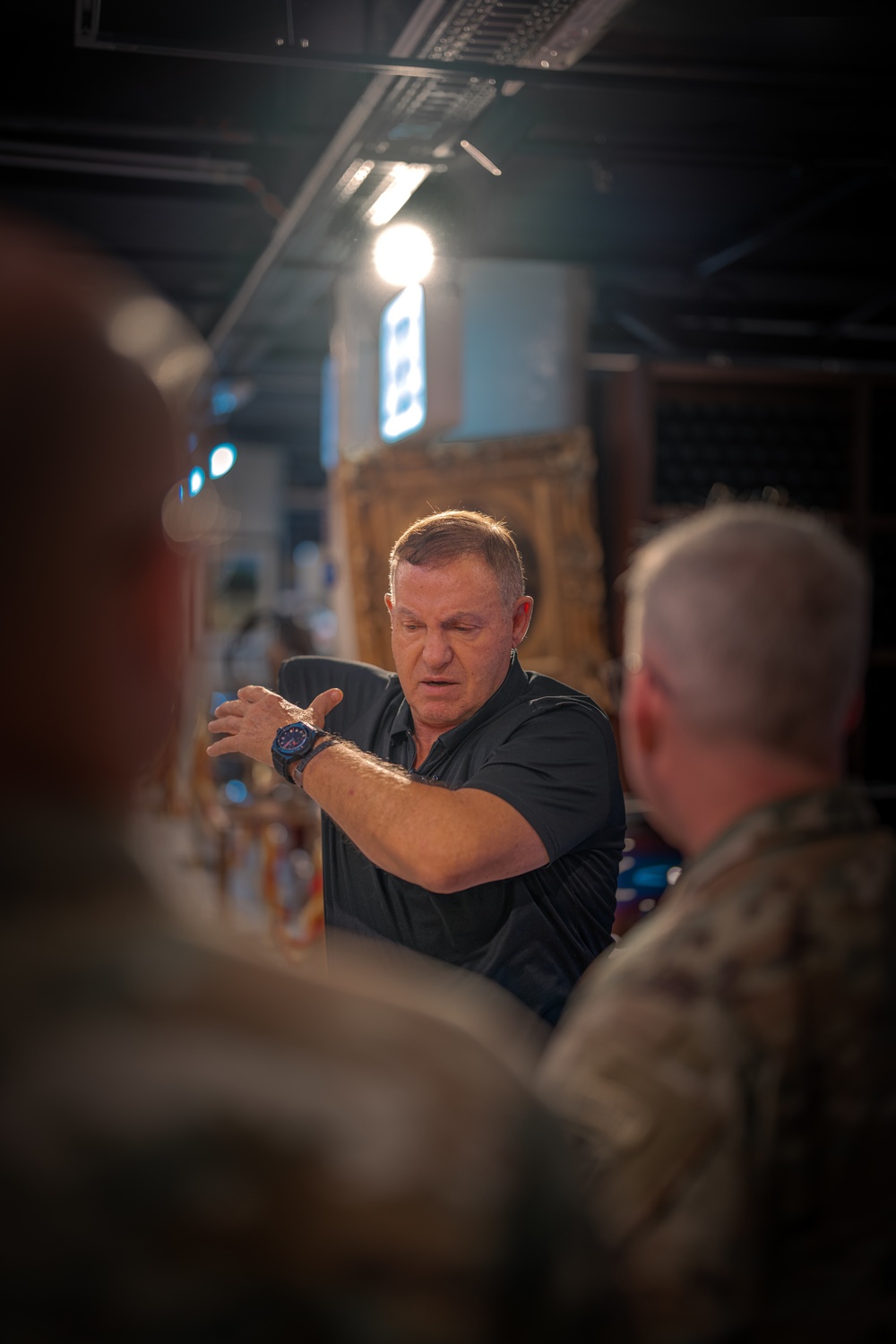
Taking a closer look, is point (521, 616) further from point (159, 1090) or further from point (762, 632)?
point (159, 1090)

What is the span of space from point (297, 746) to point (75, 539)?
1.31 meters

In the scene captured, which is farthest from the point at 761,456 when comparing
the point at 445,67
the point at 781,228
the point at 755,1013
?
the point at 755,1013

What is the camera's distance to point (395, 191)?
522 centimetres

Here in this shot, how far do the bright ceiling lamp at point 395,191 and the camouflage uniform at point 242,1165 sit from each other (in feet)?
15.4

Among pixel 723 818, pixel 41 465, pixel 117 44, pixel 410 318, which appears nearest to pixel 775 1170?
pixel 723 818

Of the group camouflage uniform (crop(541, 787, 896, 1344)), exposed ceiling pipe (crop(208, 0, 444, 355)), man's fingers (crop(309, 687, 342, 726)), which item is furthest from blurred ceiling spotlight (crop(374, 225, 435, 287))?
camouflage uniform (crop(541, 787, 896, 1344))

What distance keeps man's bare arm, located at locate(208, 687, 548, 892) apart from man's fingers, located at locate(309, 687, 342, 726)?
0.41 feet

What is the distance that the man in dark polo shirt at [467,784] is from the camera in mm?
1944

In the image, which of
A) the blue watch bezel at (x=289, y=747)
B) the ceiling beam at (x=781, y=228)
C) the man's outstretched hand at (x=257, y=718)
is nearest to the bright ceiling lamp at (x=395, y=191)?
the ceiling beam at (x=781, y=228)

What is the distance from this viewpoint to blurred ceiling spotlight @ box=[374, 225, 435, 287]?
5320 millimetres

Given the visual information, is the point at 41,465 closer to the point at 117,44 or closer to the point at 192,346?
the point at 192,346

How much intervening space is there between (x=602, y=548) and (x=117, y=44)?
325 centimetres

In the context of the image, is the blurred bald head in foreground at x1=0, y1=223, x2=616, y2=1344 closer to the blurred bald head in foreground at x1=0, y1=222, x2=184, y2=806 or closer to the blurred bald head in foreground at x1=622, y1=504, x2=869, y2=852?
the blurred bald head in foreground at x1=0, y1=222, x2=184, y2=806

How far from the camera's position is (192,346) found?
963 millimetres
